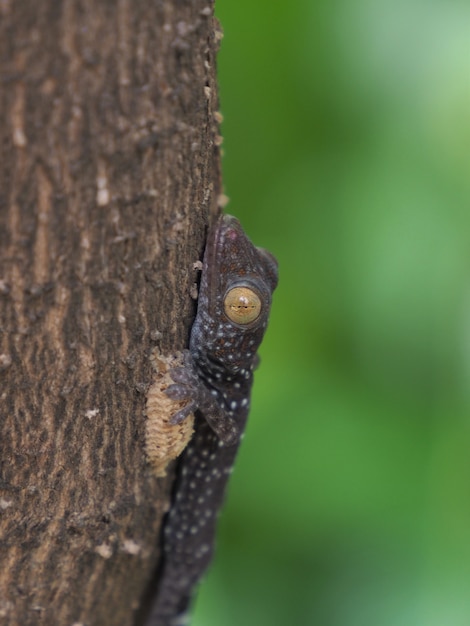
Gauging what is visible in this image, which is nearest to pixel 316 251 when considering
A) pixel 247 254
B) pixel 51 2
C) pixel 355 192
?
pixel 355 192

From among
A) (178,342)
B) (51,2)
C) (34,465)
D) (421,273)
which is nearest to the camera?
(51,2)

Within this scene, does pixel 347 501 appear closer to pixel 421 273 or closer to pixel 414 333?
pixel 414 333

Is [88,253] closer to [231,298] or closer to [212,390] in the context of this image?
[231,298]

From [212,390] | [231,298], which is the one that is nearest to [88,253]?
[231,298]

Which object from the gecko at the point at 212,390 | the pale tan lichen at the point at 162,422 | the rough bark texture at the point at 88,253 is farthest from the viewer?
the gecko at the point at 212,390

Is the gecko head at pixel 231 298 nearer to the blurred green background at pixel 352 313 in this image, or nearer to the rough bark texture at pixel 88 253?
the rough bark texture at pixel 88 253

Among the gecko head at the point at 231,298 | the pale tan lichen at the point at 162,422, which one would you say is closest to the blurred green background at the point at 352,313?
the gecko head at the point at 231,298

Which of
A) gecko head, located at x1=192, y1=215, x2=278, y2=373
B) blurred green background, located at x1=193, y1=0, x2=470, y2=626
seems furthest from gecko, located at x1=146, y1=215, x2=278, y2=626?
blurred green background, located at x1=193, y1=0, x2=470, y2=626
